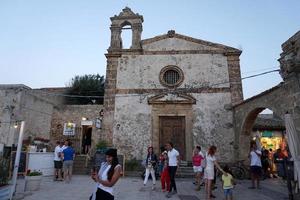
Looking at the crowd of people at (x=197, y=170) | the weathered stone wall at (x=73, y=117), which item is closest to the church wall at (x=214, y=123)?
the crowd of people at (x=197, y=170)

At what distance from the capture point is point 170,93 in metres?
15.8

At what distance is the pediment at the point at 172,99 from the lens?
15.6 metres

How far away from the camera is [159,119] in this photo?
15.7 m

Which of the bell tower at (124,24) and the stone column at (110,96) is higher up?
the bell tower at (124,24)

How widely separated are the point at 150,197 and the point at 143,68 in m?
10.1

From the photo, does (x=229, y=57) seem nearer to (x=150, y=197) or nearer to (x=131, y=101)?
(x=131, y=101)

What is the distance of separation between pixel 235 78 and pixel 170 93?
4184 mm

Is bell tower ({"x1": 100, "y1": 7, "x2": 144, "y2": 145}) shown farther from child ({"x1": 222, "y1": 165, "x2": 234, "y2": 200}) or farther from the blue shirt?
child ({"x1": 222, "y1": 165, "x2": 234, "y2": 200})

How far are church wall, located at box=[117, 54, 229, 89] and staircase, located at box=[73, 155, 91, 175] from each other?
5004 mm

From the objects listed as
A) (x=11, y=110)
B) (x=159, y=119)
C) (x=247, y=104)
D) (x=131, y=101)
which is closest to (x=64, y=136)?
(x=11, y=110)

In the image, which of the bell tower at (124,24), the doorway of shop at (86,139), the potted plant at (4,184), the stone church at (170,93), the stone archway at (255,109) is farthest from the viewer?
the doorway of shop at (86,139)

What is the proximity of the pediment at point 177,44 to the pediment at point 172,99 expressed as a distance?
3.17 m

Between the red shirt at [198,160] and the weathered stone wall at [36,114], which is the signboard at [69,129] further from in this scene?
the red shirt at [198,160]

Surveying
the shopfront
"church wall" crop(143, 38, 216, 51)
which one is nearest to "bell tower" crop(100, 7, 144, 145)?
"church wall" crop(143, 38, 216, 51)
